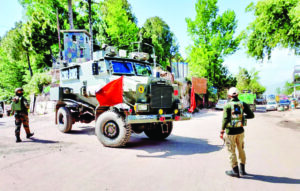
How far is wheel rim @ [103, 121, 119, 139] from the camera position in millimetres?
5941

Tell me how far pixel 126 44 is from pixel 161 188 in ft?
84.0

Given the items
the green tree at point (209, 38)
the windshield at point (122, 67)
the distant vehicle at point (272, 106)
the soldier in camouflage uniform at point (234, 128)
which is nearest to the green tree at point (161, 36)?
the green tree at point (209, 38)

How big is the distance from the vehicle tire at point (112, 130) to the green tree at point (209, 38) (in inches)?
1058

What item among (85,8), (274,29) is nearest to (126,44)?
(85,8)

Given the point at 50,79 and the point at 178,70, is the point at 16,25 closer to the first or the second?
the point at 50,79

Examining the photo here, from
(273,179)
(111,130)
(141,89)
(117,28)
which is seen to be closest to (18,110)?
(111,130)

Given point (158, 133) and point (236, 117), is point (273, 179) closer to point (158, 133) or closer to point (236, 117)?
point (236, 117)

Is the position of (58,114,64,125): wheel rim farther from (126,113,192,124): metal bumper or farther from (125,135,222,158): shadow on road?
(126,113,192,124): metal bumper

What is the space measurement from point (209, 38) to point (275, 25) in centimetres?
2103

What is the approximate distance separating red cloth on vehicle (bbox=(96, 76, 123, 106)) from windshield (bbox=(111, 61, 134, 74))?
4.15 ft

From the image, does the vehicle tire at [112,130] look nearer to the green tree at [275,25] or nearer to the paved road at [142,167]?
the paved road at [142,167]

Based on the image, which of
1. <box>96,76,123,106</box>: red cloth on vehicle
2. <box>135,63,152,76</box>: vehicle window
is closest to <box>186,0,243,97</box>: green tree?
<box>135,63,152,76</box>: vehicle window

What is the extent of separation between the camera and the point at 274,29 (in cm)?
1095

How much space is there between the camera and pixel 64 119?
8.39 m
